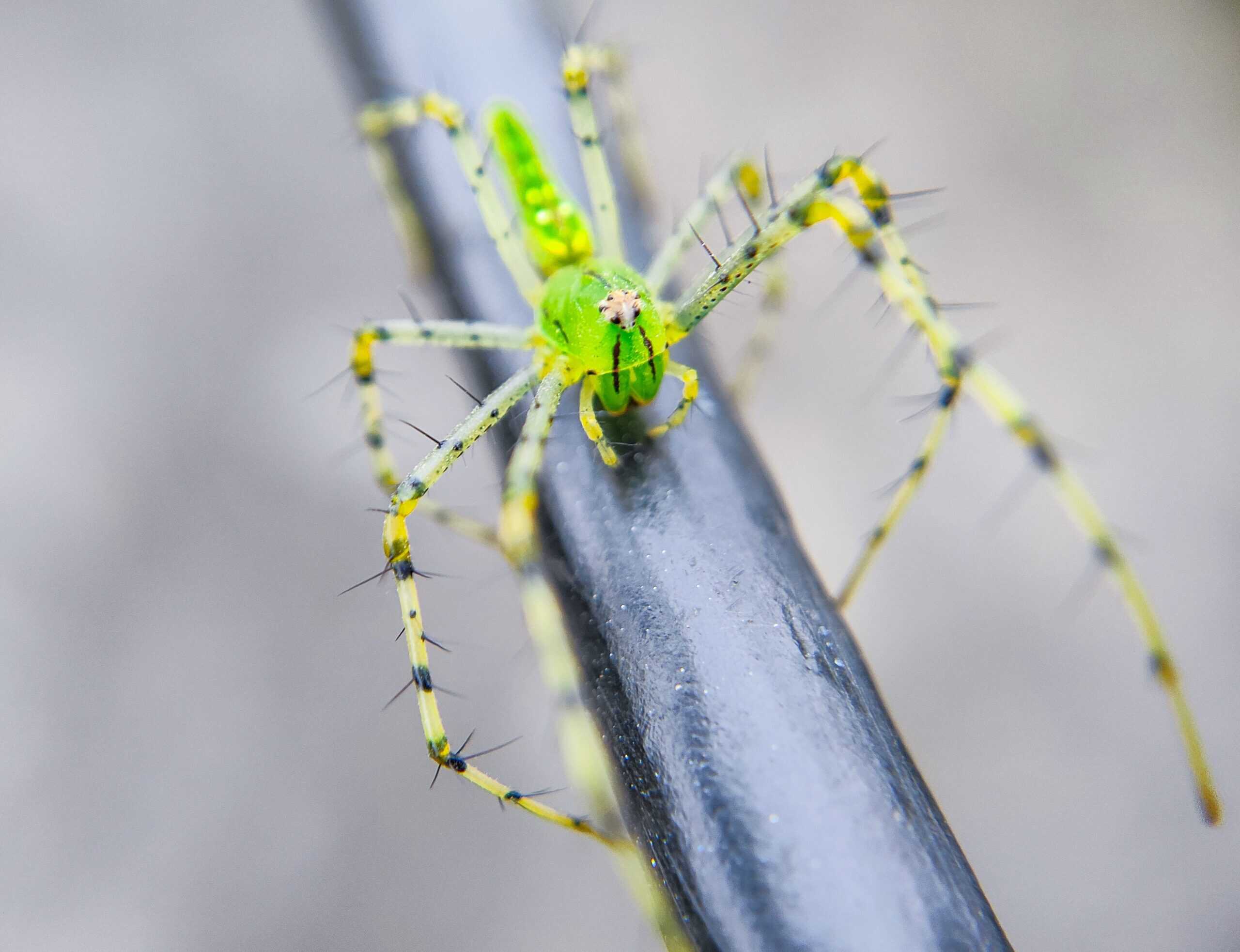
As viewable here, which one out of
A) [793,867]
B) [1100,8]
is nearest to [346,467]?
[793,867]

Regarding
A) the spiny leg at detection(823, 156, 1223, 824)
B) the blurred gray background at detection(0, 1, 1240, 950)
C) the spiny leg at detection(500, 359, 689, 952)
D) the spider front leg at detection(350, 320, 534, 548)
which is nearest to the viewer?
the spiny leg at detection(500, 359, 689, 952)

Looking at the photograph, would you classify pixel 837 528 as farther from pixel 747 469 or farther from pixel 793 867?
pixel 793 867

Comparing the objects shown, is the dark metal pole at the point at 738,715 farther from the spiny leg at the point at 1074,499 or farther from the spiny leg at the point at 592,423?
the spiny leg at the point at 1074,499

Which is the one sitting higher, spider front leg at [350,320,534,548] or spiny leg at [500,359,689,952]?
spider front leg at [350,320,534,548]

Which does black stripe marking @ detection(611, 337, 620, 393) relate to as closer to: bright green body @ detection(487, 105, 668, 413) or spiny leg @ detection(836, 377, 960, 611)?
bright green body @ detection(487, 105, 668, 413)

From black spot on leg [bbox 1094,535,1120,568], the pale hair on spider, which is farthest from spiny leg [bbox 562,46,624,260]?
black spot on leg [bbox 1094,535,1120,568]

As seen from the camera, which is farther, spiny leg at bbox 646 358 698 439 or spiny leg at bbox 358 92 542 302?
spiny leg at bbox 358 92 542 302

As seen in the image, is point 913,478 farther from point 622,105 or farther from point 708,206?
point 622,105

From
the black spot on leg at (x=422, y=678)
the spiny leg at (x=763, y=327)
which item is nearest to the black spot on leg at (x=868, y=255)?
the spiny leg at (x=763, y=327)

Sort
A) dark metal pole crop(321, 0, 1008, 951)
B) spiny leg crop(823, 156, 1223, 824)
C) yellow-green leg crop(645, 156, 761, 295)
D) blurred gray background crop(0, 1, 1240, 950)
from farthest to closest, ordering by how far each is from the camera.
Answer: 1. blurred gray background crop(0, 1, 1240, 950)
2. yellow-green leg crop(645, 156, 761, 295)
3. spiny leg crop(823, 156, 1223, 824)
4. dark metal pole crop(321, 0, 1008, 951)
